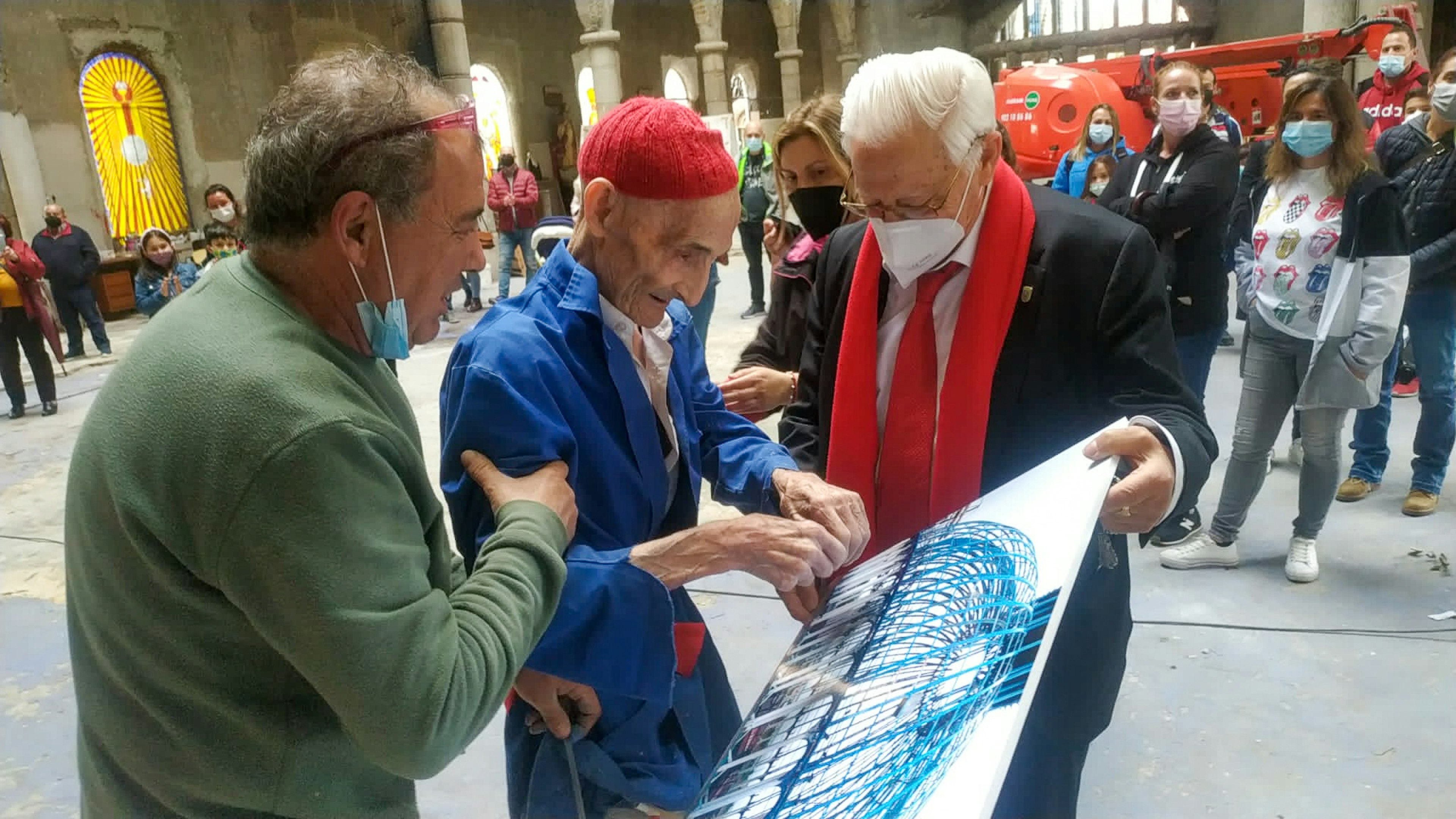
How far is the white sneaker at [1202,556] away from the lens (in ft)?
11.4

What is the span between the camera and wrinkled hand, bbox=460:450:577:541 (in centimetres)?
104

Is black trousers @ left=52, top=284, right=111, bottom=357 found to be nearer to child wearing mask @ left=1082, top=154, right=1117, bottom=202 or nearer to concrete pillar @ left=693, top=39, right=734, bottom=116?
child wearing mask @ left=1082, top=154, right=1117, bottom=202

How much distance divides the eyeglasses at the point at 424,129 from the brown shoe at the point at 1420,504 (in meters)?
4.03

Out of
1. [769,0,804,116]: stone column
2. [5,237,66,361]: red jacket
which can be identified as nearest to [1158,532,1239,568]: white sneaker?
[5,237,66,361]: red jacket

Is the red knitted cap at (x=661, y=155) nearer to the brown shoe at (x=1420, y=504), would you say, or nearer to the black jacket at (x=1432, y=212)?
the black jacket at (x=1432, y=212)

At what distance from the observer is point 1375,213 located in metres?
3.03

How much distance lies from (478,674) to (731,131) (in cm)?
1278

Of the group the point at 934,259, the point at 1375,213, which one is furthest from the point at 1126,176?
the point at 934,259

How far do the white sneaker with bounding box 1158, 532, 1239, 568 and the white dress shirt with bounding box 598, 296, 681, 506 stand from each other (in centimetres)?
272

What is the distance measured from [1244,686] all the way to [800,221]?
1.84 m

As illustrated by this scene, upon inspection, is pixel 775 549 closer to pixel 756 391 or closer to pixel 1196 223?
pixel 756 391

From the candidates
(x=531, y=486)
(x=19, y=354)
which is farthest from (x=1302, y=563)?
(x=19, y=354)

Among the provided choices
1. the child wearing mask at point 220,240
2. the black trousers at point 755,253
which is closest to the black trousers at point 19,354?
the child wearing mask at point 220,240

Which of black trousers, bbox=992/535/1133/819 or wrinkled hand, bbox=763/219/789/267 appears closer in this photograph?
black trousers, bbox=992/535/1133/819
